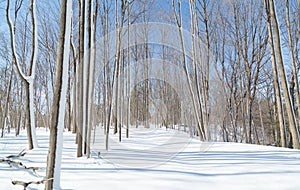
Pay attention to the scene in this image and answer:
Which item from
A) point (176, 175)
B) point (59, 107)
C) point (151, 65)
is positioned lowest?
point (176, 175)

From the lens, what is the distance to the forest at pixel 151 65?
3382 millimetres

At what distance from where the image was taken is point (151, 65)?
38.1ft

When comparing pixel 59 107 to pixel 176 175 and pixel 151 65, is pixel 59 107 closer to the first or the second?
pixel 176 175

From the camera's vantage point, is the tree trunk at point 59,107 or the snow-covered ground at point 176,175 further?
the snow-covered ground at point 176,175

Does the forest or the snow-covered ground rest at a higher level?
the forest

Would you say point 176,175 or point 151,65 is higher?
point 151,65

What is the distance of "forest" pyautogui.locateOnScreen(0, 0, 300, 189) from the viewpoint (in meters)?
3.38

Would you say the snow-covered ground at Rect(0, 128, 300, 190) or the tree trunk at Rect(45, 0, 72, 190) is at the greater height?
the tree trunk at Rect(45, 0, 72, 190)

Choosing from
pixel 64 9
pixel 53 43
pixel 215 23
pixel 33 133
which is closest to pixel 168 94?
pixel 215 23

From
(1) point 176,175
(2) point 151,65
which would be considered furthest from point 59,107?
(2) point 151,65

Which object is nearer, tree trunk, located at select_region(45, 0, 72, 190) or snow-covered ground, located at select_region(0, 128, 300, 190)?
tree trunk, located at select_region(45, 0, 72, 190)

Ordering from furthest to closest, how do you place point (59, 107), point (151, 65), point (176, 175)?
1. point (151, 65)
2. point (176, 175)
3. point (59, 107)

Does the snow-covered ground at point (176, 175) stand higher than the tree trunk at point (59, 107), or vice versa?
the tree trunk at point (59, 107)

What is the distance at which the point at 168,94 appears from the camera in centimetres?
1502
